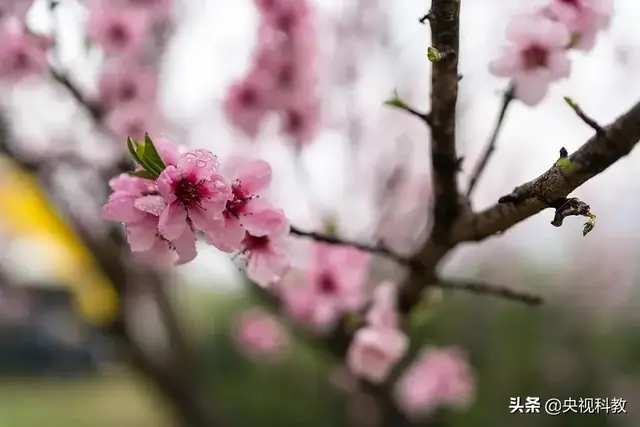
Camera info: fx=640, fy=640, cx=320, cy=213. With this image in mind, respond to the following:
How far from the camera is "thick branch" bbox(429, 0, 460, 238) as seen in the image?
417 millimetres

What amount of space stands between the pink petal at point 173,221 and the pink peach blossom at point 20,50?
0.45m

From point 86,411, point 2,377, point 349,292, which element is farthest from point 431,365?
point 2,377

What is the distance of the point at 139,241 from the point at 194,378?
4.07 feet

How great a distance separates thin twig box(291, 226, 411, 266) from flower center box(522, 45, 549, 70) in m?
0.20

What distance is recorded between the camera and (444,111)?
463mm

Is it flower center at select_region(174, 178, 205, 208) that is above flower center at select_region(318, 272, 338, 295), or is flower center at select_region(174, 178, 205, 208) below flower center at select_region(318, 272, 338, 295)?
below

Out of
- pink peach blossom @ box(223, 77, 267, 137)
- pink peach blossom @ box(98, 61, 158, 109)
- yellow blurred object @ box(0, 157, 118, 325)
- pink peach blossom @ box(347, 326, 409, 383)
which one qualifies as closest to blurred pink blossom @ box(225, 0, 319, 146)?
pink peach blossom @ box(223, 77, 267, 137)

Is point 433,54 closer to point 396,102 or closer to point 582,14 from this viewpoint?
point 396,102

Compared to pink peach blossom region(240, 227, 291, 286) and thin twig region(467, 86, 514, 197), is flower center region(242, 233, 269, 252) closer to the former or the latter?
pink peach blossom region(240, 227, 291, 286)

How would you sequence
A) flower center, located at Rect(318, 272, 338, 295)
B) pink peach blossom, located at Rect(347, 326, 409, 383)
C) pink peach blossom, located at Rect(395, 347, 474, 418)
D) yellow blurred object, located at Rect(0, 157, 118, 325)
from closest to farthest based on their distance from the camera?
pink peach blossom, located at Rect(347, 326, 409, 383), flower center, located at Rect(318, 272, 338, 295), pink peach blossom, located at Rect(395, 347, 474, 418), yellow blurred object, located at Rect(0, 157, 118, 325)

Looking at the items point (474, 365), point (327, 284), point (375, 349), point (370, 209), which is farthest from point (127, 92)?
point (474, 365)

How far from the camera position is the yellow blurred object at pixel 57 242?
1481 millimetres

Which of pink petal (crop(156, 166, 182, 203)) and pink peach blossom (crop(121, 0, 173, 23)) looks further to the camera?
pink peach blossom (crop(121, 0, 173, 23))

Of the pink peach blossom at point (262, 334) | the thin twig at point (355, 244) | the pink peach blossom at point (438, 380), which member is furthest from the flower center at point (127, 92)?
the pink peach blossom at point (262, 334)
